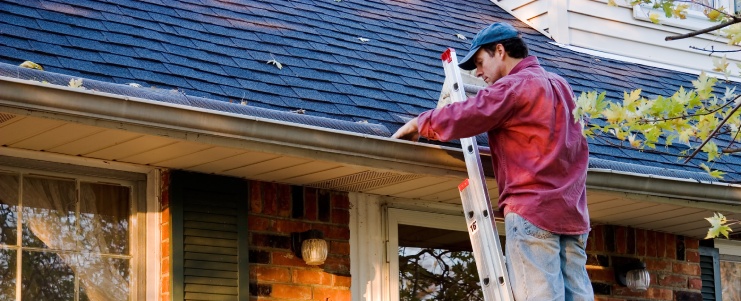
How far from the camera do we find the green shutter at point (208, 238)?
6172 mm

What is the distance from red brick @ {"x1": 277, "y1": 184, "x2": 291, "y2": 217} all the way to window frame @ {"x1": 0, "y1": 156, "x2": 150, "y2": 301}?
0.67 meters

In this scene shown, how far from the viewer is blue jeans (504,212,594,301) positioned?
527 centimetres

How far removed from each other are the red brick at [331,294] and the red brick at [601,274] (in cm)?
176

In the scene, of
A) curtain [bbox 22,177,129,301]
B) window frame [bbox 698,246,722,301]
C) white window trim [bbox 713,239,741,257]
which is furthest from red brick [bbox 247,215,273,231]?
white window trim [bbox 713,239,741,257]

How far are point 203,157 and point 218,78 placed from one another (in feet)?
1.64

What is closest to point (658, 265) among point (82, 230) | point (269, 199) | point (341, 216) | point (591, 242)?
point (591, 242)

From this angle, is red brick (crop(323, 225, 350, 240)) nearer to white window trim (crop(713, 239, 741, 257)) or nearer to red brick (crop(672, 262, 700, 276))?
red brick (crop(672, 262, 700, 276))

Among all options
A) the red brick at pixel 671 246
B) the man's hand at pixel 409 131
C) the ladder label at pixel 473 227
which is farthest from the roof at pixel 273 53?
the ladder label at pixel 473 227

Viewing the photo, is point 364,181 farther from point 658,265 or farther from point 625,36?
point 625,36


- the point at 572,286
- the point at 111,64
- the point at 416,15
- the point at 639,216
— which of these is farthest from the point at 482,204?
the point at 416,15

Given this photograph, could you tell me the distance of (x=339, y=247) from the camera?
22.5 feet

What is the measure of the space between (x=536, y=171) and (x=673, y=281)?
317 cm

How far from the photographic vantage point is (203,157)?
6051mm

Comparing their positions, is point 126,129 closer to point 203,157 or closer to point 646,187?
point 203,157
